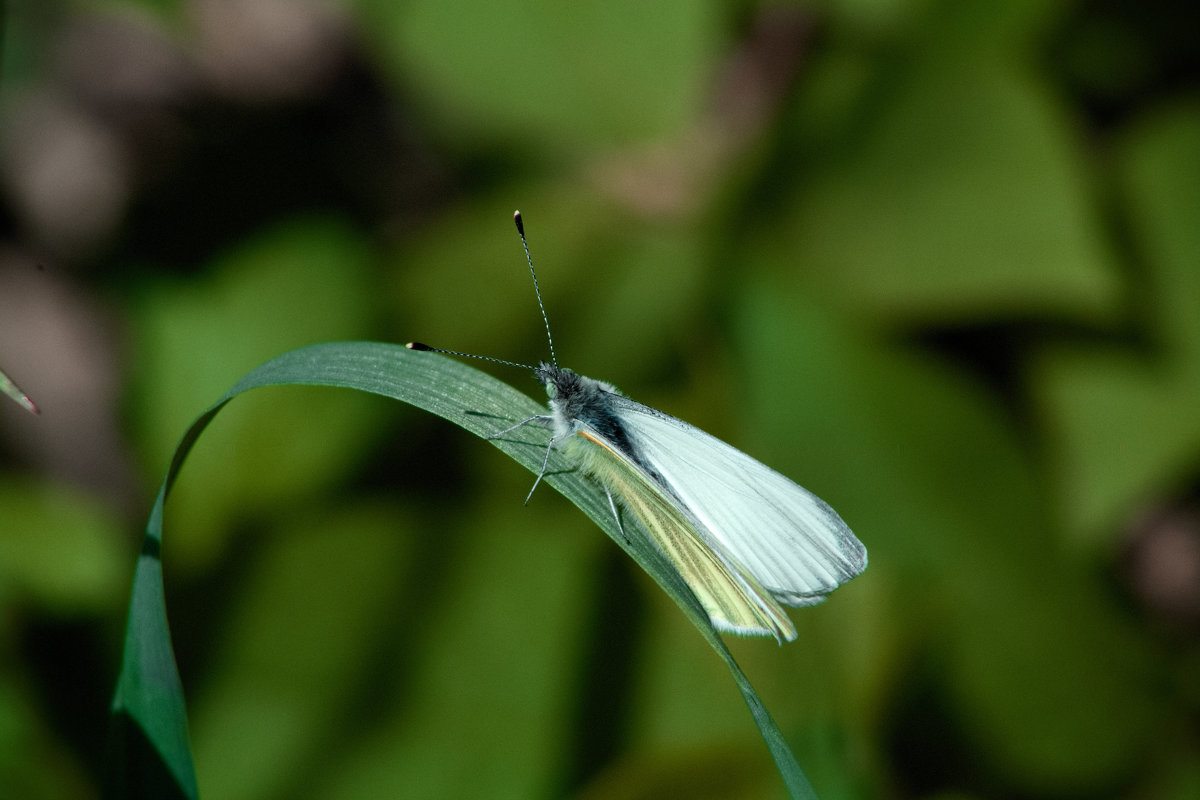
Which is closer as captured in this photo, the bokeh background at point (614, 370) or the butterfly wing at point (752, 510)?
the butterfly wing at point (752, 510)

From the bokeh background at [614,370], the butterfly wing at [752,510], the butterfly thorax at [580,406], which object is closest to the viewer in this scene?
the butterfly wing at [752,510]

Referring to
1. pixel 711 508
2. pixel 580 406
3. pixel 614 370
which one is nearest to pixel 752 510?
pixel 711 508

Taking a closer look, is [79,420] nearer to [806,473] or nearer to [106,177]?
[106,177]

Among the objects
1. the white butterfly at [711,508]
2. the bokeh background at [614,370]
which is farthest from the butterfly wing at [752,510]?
the bokeh background at [614,370]

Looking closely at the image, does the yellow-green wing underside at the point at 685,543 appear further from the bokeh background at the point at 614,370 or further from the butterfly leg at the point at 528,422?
the bokeh background at the point at 614,370

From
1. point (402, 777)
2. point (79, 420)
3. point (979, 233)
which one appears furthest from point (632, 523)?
point (79, 420)

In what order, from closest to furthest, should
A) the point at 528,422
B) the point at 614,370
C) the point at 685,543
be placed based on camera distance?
1. the point at 528,422
2. the point at 685,543
3. the point at 614,370

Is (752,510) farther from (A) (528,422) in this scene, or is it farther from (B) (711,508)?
(A) (528,422)
